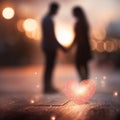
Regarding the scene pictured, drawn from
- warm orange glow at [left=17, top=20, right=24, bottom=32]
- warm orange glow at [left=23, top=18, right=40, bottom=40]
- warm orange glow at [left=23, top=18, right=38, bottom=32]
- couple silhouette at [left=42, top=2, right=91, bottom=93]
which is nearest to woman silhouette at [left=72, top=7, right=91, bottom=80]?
couple silhouette at [left=42, top=2, right=91, bottom=93]

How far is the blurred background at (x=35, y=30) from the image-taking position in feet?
103

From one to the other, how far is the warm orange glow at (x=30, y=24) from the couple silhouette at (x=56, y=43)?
80.0 feet

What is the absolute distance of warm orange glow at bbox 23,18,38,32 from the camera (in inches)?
1527

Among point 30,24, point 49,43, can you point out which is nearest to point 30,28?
point 30,24

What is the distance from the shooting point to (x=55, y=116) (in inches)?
299

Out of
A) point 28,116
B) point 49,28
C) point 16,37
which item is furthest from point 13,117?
point 16,37

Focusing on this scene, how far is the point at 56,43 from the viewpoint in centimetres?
1398

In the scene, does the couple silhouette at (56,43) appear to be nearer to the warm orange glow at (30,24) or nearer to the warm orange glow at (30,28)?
the warm orange glow at (30,28)

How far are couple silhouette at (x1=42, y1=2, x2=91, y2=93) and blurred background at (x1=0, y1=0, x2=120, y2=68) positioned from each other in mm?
13552

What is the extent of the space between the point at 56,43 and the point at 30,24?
24830 millimetres

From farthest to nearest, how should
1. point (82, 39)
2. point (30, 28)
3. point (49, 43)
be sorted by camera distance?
point (30, 28)
point (82, 39)
point (49, 43)

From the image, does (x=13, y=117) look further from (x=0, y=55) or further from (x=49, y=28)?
(x=0, y=55)

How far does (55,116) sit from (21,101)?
5.89 ft

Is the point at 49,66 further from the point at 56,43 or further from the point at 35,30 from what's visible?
the point at 35,30
